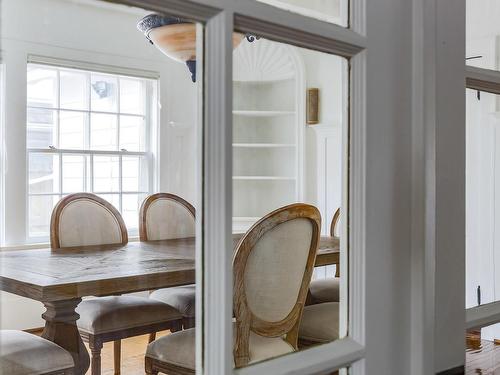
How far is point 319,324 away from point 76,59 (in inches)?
17.8

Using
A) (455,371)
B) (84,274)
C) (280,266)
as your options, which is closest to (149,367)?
(84,274)

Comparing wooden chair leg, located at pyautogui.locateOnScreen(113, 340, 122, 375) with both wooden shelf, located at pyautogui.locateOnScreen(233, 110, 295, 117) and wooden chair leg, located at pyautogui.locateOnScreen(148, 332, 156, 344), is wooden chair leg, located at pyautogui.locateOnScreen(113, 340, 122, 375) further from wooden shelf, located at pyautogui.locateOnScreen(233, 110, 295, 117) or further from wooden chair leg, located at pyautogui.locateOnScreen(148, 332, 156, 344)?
wooden shelf, located at pyautogui.locateOnScreen(233, 110, 295, 117)

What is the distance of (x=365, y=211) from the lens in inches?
30.4

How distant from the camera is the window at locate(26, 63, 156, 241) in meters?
0.60

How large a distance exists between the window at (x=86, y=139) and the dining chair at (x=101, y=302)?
11mm

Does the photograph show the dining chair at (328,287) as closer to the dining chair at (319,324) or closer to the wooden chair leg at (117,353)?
the dining chair at (319,324)

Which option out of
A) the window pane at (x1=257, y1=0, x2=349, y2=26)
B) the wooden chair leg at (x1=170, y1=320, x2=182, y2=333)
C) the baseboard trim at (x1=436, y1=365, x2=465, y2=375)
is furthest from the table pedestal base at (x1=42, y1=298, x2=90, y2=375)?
the baseboard trim at (x1=436, y1=365, x2=465, y2=375)

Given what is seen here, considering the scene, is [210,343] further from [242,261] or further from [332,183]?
[332,183]

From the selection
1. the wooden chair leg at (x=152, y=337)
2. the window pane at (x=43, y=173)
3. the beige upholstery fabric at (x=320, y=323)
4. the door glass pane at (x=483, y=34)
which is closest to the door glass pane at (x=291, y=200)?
the beige upholstery fabric at (x=320, y=323)

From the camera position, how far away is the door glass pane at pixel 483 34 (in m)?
0.98

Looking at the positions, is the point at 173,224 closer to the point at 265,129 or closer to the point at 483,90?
the point at 265,129

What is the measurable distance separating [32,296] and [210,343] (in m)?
0.19

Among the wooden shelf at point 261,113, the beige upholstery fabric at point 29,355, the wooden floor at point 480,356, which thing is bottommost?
the wooden floor at point 480,356

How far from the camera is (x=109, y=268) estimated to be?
69cm
